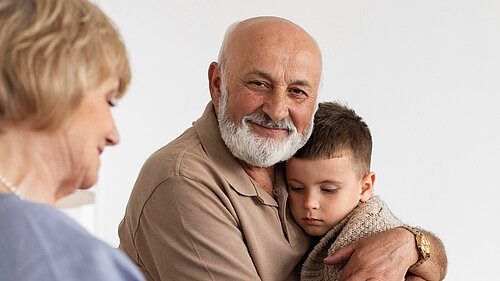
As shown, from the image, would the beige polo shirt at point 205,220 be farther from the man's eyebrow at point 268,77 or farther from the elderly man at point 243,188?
the man's eyebrow at point 268,77

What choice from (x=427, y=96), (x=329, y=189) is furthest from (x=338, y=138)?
(x=427, y=96)

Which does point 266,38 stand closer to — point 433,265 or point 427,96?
point 433,265

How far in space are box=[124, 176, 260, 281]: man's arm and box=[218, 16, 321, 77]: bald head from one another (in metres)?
0.43

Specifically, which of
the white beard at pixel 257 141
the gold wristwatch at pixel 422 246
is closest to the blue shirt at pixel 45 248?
the white beard at pixel 257 141

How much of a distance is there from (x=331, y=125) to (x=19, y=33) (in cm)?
130

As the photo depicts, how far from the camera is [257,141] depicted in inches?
81.0

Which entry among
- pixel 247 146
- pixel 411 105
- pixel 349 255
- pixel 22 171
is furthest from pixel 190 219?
pixel 411 105

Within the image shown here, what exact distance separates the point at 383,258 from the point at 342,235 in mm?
145

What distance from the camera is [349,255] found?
6.82 feet

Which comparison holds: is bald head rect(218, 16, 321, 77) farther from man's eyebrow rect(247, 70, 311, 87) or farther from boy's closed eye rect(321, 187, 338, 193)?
boy's closed eye rect(321, 187, 338, 193)

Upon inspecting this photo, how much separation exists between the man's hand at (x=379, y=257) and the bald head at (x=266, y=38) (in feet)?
1.77

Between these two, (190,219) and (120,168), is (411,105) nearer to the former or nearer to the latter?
(120,168)

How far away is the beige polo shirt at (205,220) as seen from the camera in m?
1.92

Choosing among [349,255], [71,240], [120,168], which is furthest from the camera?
[120,168]
